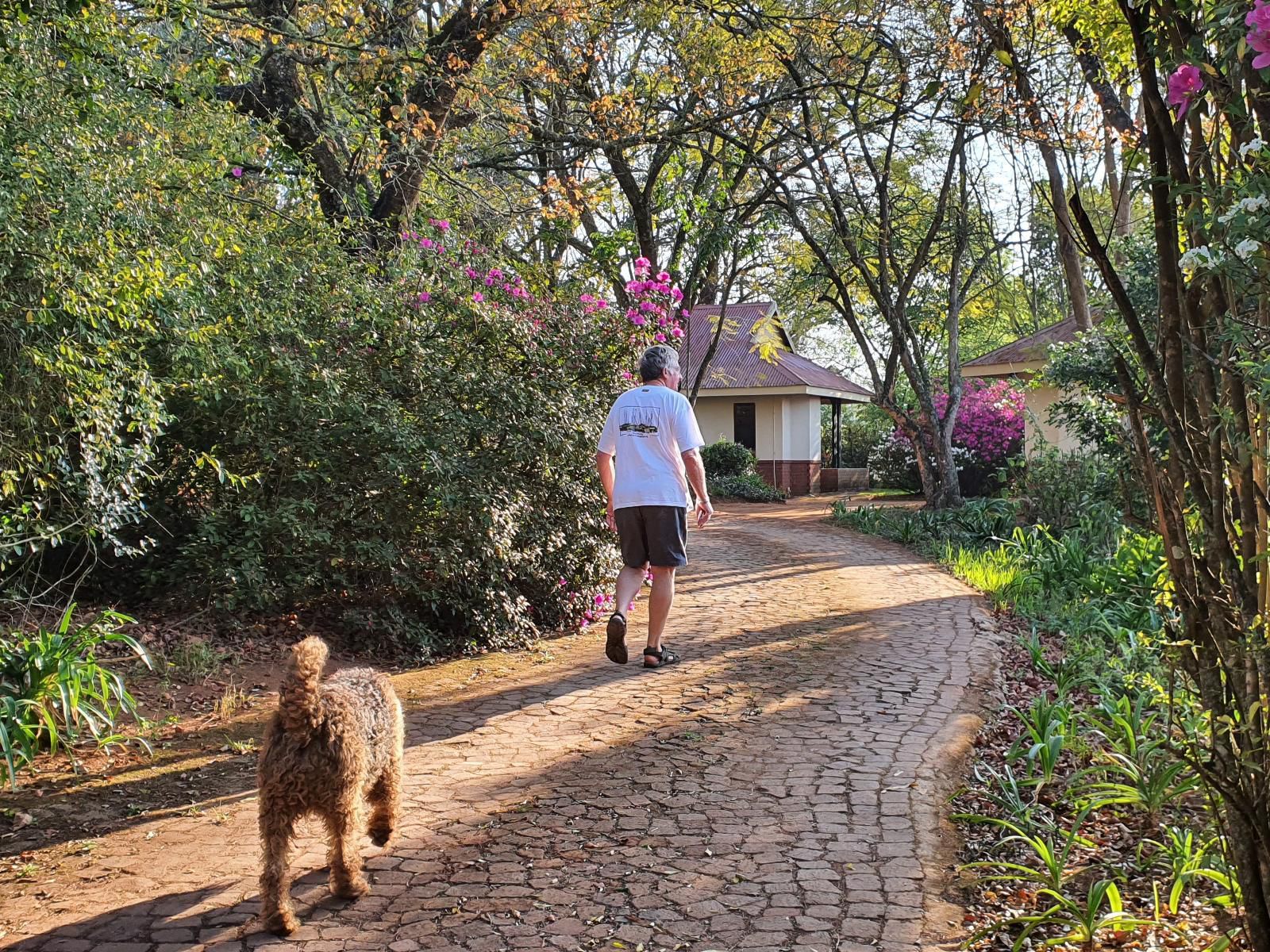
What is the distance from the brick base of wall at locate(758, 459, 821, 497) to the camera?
3095cm

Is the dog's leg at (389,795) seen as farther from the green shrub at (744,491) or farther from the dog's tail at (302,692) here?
the green shrub at (744,491)

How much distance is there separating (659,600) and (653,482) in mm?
813

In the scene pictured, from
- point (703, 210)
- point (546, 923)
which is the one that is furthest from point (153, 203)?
point (703, 210)

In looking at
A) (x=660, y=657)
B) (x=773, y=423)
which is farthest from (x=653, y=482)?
(x=773, y=423)

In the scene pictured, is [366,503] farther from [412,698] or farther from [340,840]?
[340,840]

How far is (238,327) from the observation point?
6.67 meters

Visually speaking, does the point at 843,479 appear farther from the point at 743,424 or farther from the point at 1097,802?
the point at 1097,802

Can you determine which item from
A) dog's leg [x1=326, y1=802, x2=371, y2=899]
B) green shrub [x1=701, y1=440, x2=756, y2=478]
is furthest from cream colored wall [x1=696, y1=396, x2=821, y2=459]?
dog's leg [x1=326, y1=802, x2=371, y2=899]

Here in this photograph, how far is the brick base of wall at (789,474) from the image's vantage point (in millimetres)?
30953

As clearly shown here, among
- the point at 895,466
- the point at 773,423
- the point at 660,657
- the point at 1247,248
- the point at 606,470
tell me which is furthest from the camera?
the point at 773,423

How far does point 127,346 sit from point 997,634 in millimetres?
6747

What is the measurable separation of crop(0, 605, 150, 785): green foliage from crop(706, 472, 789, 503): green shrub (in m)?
20.8

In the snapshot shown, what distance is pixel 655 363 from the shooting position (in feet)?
21.9

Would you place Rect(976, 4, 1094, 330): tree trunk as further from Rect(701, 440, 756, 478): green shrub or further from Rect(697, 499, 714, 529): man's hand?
Rect(701, 440, 756, 478): green shrub
